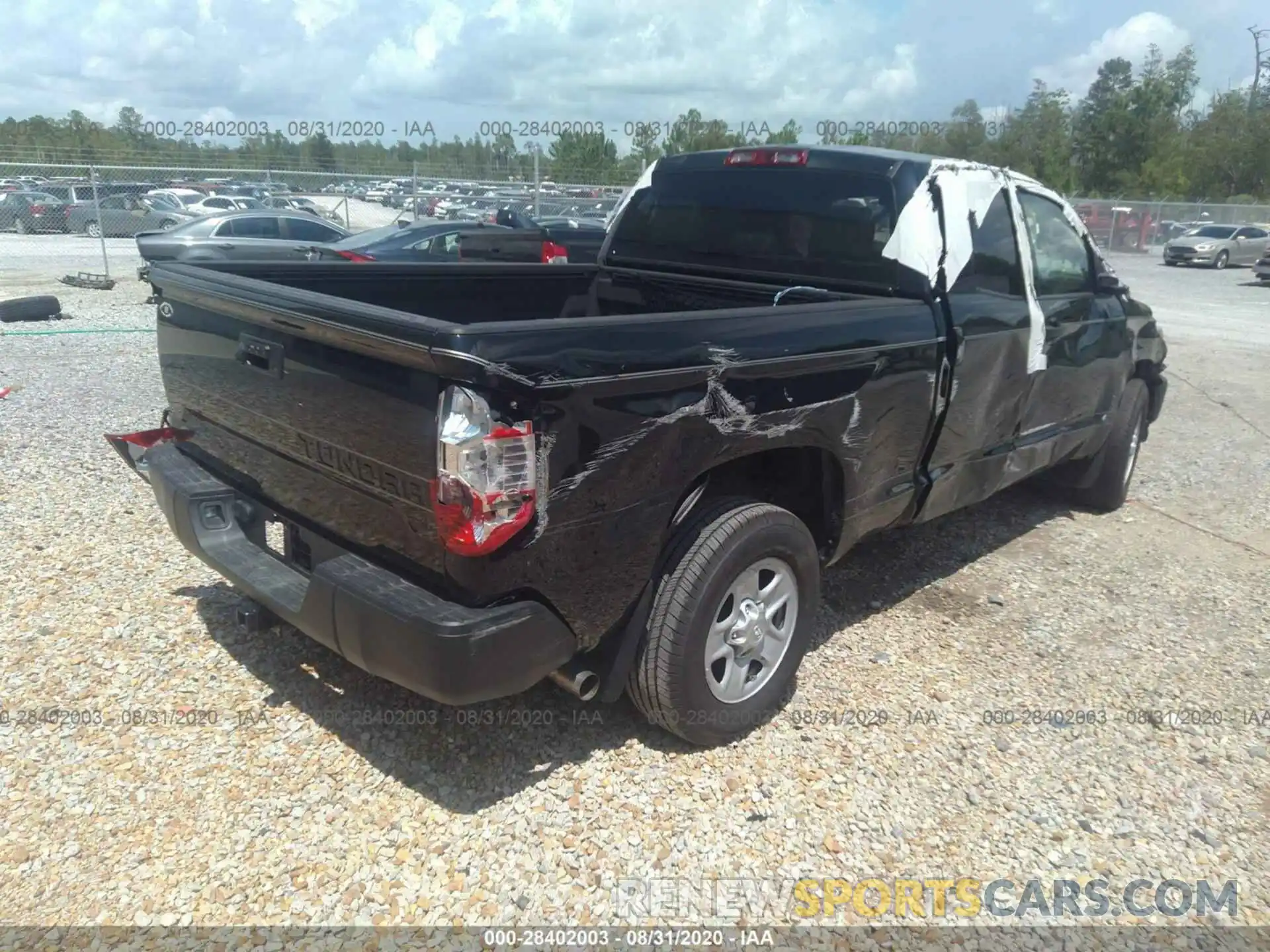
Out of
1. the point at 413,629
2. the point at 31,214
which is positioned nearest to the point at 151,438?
the point at 413,629

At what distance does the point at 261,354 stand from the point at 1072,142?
207 ft

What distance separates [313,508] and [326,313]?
67 centimetres

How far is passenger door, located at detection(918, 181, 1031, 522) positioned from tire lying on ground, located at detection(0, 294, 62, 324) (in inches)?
450

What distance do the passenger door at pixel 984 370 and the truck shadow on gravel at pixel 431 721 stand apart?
2.75ft

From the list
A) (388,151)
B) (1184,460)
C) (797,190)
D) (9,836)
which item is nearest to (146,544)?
(9,836)

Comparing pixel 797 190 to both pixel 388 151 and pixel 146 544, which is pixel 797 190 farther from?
pixel 388 151

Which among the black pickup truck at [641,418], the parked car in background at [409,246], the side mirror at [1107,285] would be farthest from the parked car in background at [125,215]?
the side mirror at [1107,285]

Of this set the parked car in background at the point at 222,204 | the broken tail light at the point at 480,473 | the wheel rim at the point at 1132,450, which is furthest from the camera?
the parked car in background at the point at 222,204

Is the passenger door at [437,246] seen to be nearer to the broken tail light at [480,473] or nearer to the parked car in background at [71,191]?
the parked car in background at [71,191]

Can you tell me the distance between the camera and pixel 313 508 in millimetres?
3006

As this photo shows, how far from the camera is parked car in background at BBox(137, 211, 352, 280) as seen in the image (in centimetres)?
1395

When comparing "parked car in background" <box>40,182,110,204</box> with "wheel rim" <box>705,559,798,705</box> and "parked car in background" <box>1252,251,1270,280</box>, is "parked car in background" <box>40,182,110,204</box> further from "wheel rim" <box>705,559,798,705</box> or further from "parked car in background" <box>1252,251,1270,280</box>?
"parked car in background" <box>1252,251,1270,280</box>

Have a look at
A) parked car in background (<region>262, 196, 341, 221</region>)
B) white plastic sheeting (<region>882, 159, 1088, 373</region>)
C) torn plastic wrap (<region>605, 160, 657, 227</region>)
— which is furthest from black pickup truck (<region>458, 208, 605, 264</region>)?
parked car in background (<region>262, 196, 341, 221</region>)

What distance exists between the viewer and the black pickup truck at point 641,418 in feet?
8.07
